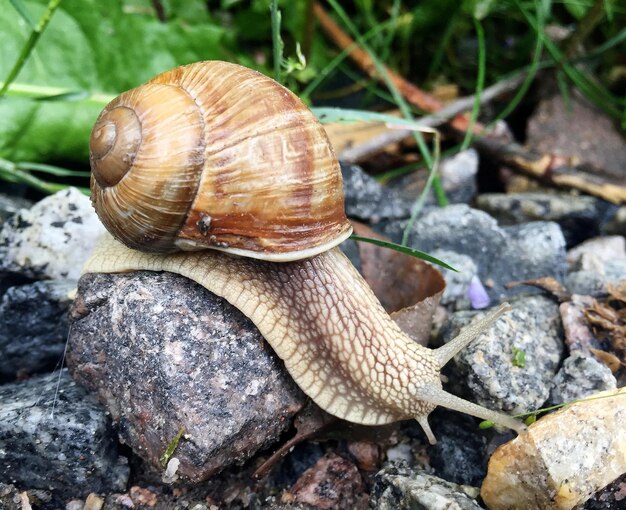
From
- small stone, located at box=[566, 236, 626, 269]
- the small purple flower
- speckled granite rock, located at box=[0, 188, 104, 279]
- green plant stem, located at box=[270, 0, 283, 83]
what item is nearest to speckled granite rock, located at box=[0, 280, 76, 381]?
speckled granite rock, located at box=[0, 188, 104, 279]

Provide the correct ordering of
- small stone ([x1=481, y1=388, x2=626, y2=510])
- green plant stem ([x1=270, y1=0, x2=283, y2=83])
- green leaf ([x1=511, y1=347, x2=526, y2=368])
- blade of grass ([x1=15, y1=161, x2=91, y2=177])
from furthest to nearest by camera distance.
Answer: blade of grass ([x1=15, y1=161, x2=91, y2=177]) → green plant stem ([x1=270, y1=0, x2=283, y2=83]) → green leaf ([x1=511, y1=347, x2=526, y2=368]) → small stone ([x1=481, y1=388, x2=626, y2=510])

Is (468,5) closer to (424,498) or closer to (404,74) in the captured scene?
(404,74)

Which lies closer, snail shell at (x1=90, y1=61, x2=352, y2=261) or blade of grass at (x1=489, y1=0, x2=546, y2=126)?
snail shell at (x1=90, y1=61, x2=352, y2=261)

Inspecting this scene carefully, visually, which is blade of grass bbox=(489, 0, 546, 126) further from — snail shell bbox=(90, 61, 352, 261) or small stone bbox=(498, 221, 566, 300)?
snail shell bbox=(90, 61, 352, 261)

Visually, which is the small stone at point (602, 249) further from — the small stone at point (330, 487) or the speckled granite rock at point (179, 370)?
the speckled granite rock at point (179, 370)

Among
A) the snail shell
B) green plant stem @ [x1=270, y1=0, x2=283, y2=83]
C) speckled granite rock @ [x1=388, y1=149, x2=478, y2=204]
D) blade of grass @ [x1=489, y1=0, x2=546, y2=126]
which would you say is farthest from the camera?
speckled granite rock @ [x1=388, y1=149, x2=478, y2=204]

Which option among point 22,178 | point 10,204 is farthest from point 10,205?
point 22,178
